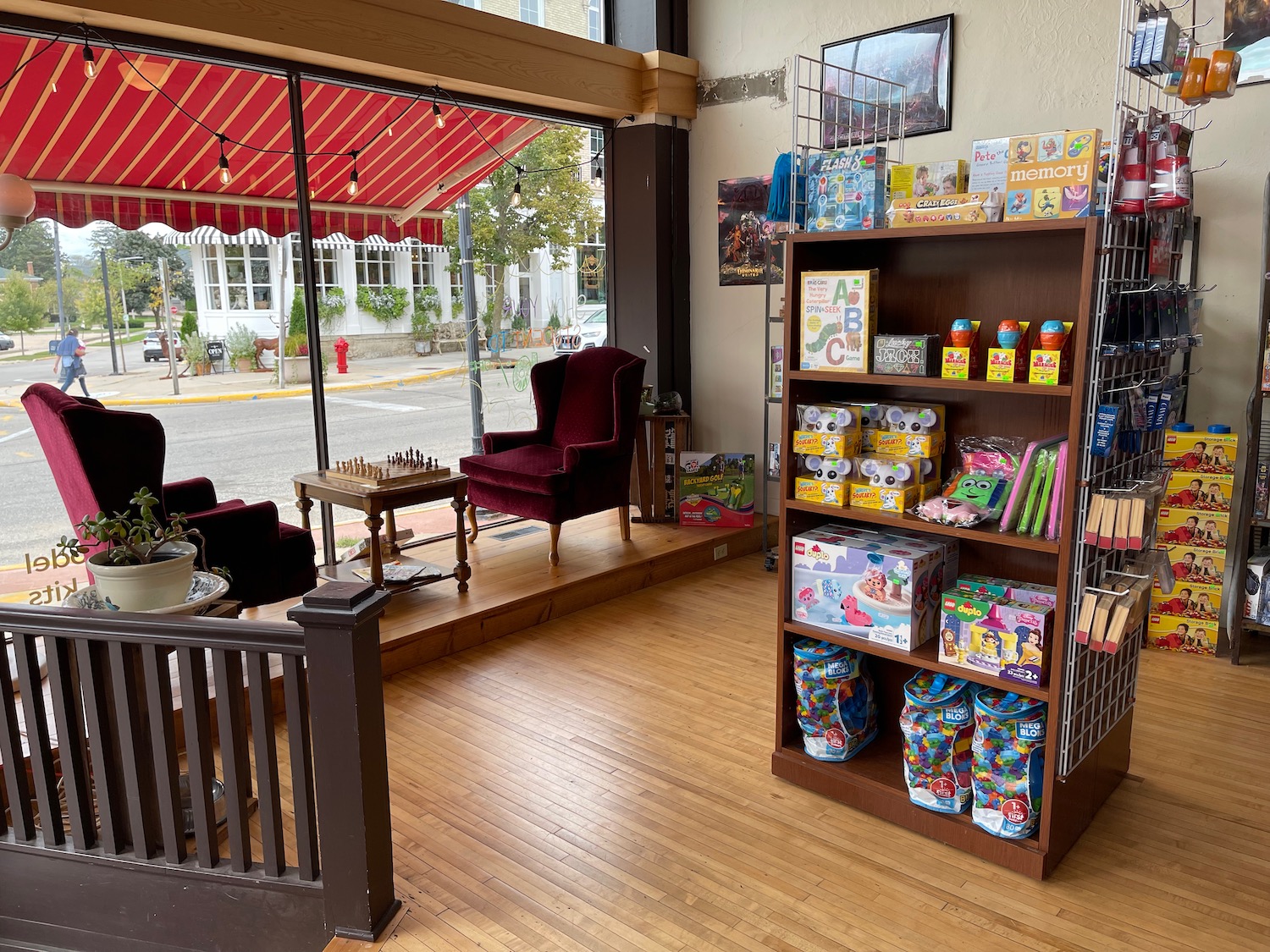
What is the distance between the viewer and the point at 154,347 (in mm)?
4176

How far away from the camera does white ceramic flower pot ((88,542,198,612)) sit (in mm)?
2561

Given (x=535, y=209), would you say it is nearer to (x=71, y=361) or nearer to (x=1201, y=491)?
(x=71, y=361)

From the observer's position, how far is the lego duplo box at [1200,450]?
3.77 m

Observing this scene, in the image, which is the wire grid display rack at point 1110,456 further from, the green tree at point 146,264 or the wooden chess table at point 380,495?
the green tree at point 146,264

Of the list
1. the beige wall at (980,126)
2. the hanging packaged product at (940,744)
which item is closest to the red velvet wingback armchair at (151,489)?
the hanging packaged product at (940,744)

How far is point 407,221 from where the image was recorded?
16.6 feet

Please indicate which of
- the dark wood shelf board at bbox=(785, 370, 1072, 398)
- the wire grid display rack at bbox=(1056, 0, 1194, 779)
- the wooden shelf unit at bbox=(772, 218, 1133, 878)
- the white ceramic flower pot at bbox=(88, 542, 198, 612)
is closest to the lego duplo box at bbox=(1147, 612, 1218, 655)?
the wooden shelf unit at bbox=(772, 218, 1133, 878)

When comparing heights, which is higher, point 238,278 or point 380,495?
point 238,278

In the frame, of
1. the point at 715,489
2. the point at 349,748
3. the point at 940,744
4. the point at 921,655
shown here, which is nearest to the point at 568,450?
the point at 715,489

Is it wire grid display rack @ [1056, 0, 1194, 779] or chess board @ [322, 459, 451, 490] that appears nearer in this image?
wire grid display rack @ [1056, 0, 1194, 779]

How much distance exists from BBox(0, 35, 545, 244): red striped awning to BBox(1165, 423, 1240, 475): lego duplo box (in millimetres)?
3816

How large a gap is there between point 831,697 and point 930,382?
99cm

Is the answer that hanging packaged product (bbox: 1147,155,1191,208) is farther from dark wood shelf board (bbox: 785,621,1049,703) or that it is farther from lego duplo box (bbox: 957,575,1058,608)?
dark wood shelf board (bbox: 785,621,1049,703)

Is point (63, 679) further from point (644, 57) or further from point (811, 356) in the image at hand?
point (644, 57)
